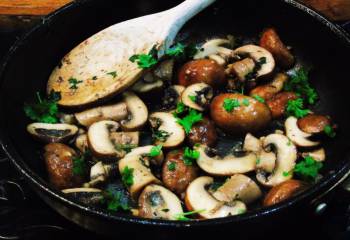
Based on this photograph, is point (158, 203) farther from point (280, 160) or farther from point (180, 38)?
point (180, 38)

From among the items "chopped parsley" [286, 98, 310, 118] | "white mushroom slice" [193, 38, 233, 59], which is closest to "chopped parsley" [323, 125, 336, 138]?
"chopped parsley" [286, 98, 310, 118]

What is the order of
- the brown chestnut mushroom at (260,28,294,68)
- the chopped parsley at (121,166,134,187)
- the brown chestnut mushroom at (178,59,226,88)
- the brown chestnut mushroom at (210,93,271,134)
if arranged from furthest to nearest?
the brown chestnut mushroom at (260,28,294,68), the brown chestnut mushroom at (178,59,226,88), the brown chestnut mushroom at (210,93,271,134), the chopped parsley at (121,166,134,187)

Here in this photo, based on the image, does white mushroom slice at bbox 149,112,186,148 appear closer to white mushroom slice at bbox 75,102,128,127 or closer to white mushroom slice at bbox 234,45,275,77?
white mushroom slice at bbox 75,102,128,127

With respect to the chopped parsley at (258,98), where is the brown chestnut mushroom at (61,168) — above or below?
below

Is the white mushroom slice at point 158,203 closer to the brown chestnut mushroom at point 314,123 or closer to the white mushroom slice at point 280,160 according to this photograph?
the white mushroom slice at point 280,160

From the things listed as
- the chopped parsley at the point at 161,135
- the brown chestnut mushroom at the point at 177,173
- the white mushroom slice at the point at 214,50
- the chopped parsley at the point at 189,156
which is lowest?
the brown chestnut mushroom at the point at 177,173

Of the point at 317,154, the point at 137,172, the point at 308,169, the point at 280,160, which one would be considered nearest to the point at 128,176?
the point at 137,172

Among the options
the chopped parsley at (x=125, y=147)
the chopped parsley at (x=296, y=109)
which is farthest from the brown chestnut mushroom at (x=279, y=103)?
the chopped parsley at (x=125, y=147)
